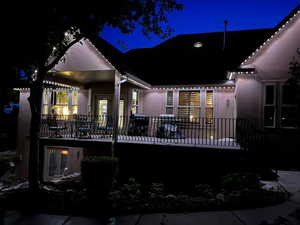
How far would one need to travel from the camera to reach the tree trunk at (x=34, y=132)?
18.9 feet

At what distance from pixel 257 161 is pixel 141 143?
431 centimetres

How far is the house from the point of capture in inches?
353

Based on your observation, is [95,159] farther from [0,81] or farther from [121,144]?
[121,144]

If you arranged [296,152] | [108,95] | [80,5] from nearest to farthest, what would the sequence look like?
[80,5], [296,152], [108,95]

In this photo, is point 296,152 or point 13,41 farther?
point 296,152

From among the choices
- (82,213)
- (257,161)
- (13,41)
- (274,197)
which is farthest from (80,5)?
(257,161)

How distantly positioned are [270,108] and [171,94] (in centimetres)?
557

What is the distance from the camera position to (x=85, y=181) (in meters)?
5.20

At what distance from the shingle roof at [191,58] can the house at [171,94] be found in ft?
0.20

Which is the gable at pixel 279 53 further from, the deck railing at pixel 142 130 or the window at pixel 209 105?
the window at pixel 209 105

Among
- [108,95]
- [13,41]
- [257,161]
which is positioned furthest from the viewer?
[108,95]

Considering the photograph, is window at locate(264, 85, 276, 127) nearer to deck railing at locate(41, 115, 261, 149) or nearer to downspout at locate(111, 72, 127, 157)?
deck railing at locate(41, 115, 261, 149)

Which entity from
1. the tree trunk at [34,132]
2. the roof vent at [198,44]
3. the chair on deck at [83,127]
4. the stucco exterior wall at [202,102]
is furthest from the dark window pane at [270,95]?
the tree trunk at [34,132]

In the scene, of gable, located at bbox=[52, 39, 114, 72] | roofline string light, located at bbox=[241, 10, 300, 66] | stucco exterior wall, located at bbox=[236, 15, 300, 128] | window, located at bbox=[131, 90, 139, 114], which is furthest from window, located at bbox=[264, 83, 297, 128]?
window, located at bbox=[131, 90, 139, 114]
